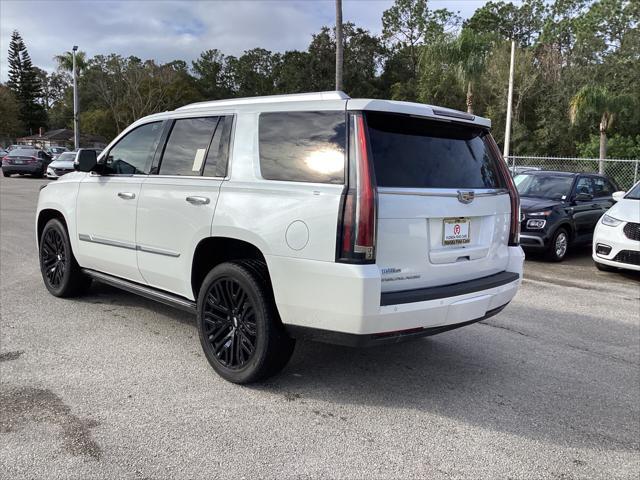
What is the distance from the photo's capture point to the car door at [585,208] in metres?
10.2

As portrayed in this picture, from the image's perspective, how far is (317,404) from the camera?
360 centimetres

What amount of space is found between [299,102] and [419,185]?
0.96 m

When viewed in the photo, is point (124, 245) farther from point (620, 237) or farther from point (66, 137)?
point (66, 137)

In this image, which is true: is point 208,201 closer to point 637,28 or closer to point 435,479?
point 435,479

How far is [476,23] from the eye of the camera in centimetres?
6353

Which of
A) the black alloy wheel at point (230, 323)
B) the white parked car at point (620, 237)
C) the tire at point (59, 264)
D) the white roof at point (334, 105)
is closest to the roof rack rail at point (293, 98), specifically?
the white roof at point (334, 105)

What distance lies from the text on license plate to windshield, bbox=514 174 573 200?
24.6ft

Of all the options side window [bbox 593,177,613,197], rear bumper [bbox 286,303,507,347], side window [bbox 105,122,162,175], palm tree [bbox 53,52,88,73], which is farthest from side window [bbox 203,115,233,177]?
palm tree [bbox 53,52,88,73]

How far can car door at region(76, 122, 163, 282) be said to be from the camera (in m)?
4.70

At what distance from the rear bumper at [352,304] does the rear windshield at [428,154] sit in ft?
2.06

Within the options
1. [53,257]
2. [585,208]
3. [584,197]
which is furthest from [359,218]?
[585,208]

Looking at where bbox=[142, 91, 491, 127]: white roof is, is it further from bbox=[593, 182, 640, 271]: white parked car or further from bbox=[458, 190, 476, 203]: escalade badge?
bbox=[593, 182, 640, 271]: white parked car

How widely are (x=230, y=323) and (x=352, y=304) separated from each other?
3.65 ft

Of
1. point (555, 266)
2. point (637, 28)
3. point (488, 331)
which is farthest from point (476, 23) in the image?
point (488, 331)
